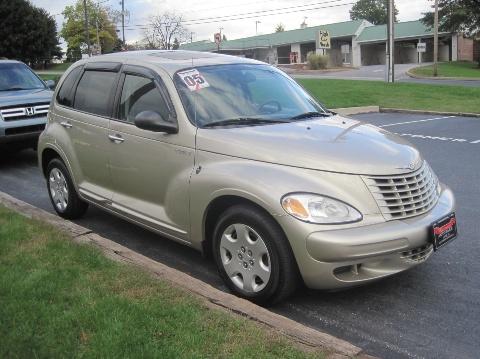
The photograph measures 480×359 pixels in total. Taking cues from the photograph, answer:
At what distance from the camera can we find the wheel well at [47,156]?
249 inches

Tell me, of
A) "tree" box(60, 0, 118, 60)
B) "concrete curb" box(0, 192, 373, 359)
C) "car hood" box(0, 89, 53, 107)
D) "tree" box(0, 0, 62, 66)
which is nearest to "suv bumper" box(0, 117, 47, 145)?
"car hood" box(0, 89, 53, 107)

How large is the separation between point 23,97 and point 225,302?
24.7 feet

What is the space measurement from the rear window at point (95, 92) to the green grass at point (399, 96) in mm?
12112

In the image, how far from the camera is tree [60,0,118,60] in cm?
8093

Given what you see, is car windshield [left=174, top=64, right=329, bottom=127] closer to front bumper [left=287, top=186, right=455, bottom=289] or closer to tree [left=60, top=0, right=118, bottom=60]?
front bumper [left=287, top=186, right=455, bottom=289]

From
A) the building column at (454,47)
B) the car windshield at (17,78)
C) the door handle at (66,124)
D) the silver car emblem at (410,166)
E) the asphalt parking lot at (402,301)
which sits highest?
the building column at (454,47)

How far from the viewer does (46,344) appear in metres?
3.21

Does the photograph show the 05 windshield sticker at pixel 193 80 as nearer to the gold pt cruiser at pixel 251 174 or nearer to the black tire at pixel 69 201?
the gold pt cruiser at pixel 251 174

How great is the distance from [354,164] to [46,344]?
7.27 ft

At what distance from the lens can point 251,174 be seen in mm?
3949

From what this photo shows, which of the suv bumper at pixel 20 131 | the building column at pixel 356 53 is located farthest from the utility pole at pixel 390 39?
the building column at pixel 356 53

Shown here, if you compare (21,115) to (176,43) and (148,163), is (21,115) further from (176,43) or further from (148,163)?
(176,43)

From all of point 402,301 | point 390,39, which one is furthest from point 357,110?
point 402,301

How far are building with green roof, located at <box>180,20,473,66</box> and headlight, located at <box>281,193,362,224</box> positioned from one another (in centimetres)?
5671
